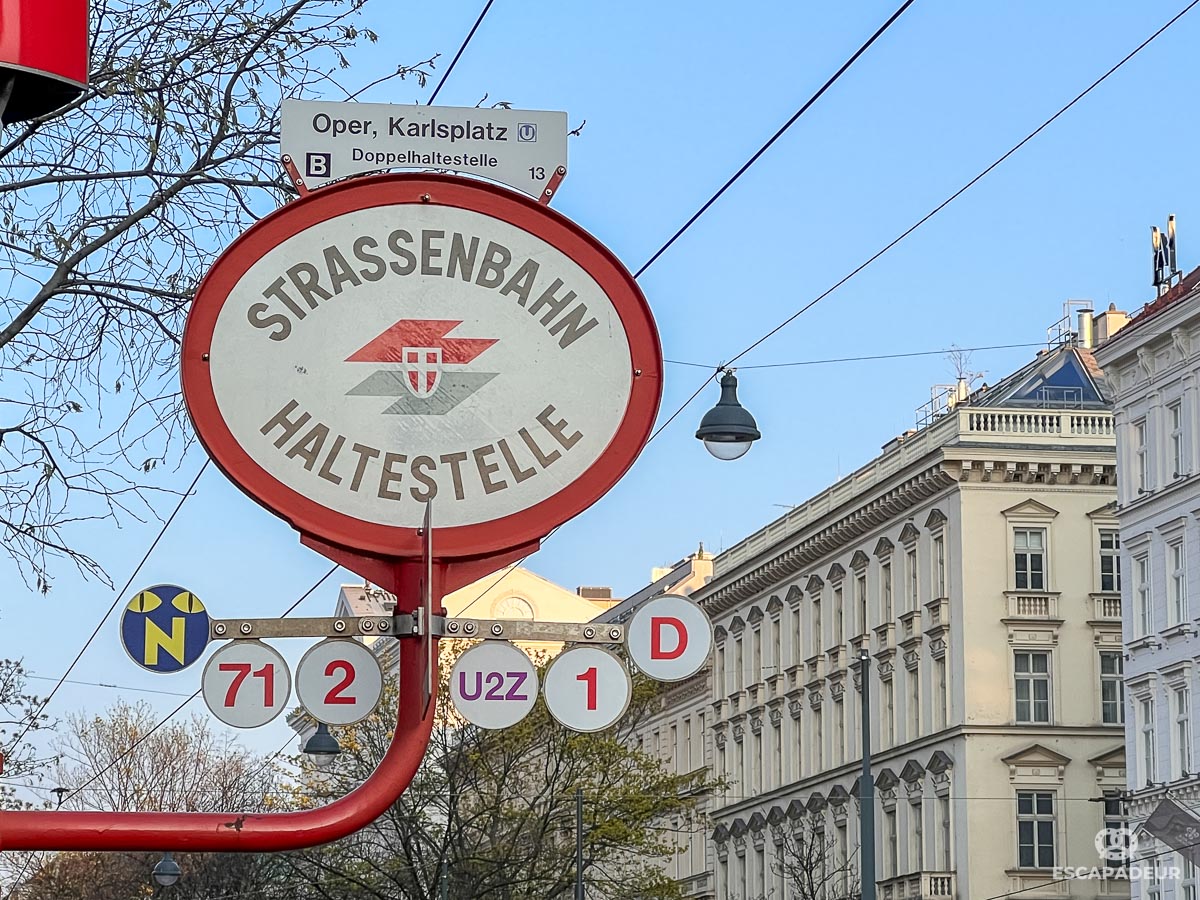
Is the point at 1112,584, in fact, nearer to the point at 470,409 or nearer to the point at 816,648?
the point at 816,648

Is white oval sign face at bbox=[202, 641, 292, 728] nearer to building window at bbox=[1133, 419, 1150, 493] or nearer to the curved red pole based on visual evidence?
the curved red pole

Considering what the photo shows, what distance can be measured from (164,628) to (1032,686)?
5201 centimetres

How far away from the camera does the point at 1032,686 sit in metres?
53.4

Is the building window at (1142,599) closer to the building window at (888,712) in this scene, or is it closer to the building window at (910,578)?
the building window at (910,578)

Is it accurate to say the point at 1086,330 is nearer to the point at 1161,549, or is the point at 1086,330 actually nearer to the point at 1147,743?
the point at 1161,549

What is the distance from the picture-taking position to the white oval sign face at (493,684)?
275 cm

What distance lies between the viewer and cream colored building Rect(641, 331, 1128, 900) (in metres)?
52.2

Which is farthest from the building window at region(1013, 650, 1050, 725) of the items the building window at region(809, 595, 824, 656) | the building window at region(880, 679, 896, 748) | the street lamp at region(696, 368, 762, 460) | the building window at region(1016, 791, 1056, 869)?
the street lamp at region(696, 368, 762, 460)

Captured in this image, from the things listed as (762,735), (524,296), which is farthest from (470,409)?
(762,735)

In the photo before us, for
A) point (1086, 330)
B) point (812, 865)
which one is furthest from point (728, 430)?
point (1086, 330)

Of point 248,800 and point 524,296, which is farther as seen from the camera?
→ point 248,800

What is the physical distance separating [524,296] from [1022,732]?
169 ft

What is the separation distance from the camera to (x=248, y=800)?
204 feet

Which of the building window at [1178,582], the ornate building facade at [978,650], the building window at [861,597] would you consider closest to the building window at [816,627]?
the ornate building facade at [978,650]
